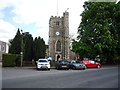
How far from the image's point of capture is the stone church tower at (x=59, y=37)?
226 ft

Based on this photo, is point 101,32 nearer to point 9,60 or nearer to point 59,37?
point 9,60

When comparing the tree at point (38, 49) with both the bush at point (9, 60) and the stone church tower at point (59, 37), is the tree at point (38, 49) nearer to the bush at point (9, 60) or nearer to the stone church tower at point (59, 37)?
the bush at point (9, 60)

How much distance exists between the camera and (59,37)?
70250 mm

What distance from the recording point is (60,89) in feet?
24.8

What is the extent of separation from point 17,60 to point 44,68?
915cm

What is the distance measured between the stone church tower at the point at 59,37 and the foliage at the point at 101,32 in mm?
35952

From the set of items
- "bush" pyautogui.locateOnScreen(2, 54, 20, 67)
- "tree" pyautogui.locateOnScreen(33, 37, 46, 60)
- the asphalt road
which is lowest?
the asphalt road

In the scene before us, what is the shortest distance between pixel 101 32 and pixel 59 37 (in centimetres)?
4118

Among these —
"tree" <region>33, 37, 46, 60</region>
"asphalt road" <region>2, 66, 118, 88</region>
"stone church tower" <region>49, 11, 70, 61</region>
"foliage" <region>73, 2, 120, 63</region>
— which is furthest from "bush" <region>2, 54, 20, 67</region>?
"stone church tower" <region>49, 11, 70, 61</region>

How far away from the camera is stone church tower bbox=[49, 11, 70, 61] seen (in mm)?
68750

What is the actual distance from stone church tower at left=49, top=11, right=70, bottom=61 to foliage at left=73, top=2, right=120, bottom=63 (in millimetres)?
35952

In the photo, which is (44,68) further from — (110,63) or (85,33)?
Result: (110,63)

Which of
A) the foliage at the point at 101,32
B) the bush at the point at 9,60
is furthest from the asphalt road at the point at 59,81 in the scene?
the foliage at the point at 101,32

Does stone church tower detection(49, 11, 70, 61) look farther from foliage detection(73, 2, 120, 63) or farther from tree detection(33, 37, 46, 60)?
foliage detection(73, 2, 120, 63)
